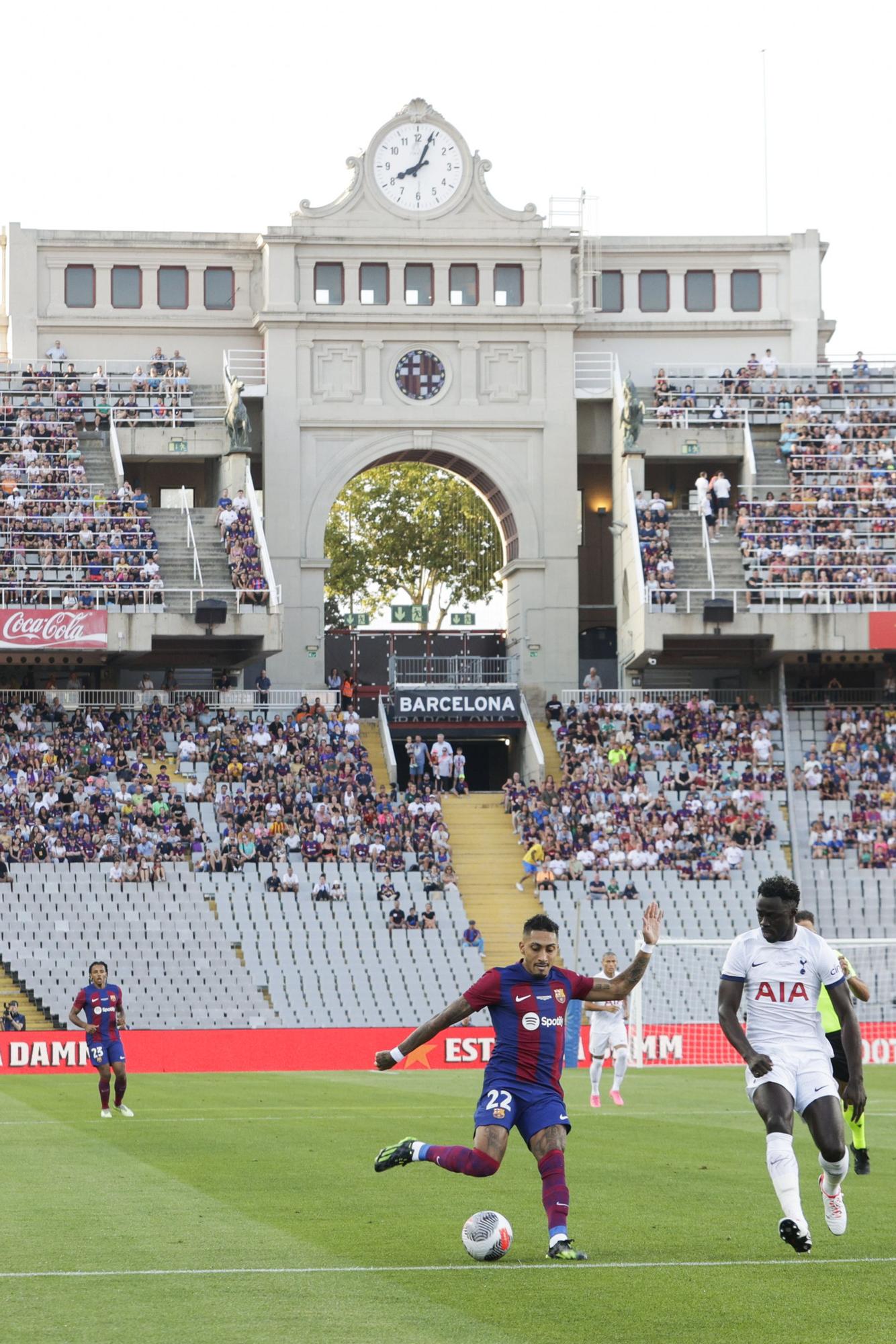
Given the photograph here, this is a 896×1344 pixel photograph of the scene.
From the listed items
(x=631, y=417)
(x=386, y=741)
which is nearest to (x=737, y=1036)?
(x=386, y=741)

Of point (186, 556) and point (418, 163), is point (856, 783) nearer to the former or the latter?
point (186, 556)

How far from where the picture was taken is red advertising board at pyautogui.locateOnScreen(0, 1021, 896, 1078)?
120 feet

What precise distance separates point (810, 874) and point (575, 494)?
54.7ft

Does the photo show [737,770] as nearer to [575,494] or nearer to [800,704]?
[800,704]

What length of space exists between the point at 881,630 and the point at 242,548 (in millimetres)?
17437

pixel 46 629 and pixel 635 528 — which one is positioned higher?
pixel 635 528

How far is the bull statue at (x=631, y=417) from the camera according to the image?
58688 millimetres

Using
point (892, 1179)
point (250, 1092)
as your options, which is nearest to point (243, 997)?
point (250, 1092)

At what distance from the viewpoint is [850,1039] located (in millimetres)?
12047

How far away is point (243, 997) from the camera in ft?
140

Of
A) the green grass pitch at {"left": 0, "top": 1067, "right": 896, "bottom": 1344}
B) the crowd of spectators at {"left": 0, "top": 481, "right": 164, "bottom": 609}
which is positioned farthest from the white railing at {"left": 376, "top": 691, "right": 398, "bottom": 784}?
the green grass pitch at {"left": 0, "top": 1067, "right": 896, "bottom": 1344}

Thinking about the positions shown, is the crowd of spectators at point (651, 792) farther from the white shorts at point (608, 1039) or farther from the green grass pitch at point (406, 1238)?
the green grass pitch at point (406, 1238)

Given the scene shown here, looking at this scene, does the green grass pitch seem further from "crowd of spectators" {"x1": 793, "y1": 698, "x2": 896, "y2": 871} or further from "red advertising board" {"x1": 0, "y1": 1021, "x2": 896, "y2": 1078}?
"crowd of spectators" {"x1": 793, "y1": 698, "x2": 896, "y2": 871}

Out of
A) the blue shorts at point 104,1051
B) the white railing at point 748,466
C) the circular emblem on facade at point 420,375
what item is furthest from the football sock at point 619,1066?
the circular emblem on facade at point 420,375
